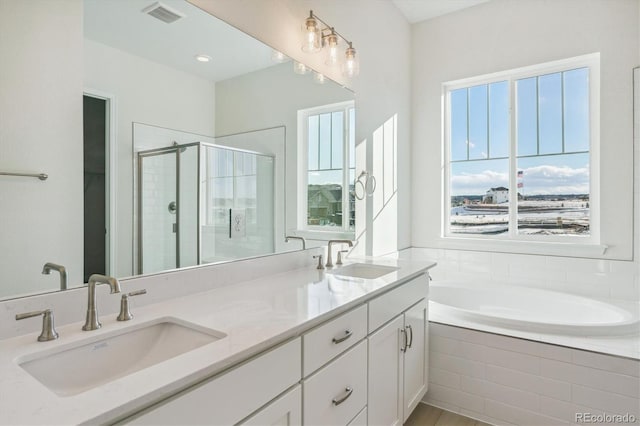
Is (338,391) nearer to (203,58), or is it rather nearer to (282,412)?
(282,412)

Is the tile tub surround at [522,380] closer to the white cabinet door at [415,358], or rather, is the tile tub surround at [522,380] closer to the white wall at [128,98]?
the white cabinet door at [415,358]

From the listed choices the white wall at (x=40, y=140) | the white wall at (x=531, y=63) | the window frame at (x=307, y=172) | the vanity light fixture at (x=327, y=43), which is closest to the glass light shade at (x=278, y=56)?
the vanity light fixture at (x=327, y=43)

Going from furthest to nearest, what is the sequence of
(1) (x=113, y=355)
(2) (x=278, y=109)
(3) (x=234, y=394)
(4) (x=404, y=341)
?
(2) (x=278, y=109) → (4) (x=404, y=341) → (1) (x=113, y=355) → (3) (x=234, y=394)

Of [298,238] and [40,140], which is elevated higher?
[40,140]

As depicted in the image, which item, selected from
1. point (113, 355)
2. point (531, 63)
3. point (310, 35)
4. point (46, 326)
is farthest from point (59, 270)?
point (531, 63)

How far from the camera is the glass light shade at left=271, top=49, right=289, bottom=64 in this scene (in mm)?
1856

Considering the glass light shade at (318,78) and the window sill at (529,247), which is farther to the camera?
the window sill at (529,247)

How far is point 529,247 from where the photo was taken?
300 centimetres

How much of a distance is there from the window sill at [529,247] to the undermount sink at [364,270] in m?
1.45

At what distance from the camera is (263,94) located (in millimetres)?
1878

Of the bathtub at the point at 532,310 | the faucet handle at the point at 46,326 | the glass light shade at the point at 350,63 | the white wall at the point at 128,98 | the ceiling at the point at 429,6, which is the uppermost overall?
the ceiling at the point at 429,6

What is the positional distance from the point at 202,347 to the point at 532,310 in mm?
2755

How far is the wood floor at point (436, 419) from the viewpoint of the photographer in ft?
6.96

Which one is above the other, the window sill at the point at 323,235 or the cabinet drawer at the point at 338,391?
the window sill at the point at 323,235
